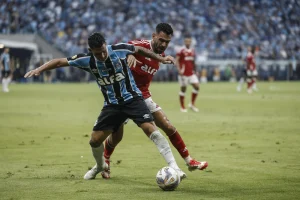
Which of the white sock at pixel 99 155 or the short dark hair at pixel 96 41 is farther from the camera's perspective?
the white sock at pixel 99 155

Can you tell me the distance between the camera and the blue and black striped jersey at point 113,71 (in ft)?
29.5

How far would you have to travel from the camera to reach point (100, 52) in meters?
8.73

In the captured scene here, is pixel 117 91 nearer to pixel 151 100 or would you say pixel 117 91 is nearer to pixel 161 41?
pixel 161 41

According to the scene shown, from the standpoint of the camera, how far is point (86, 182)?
918 centimetres

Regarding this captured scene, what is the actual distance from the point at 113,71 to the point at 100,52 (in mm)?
401

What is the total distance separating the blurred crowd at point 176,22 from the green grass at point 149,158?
106 feet

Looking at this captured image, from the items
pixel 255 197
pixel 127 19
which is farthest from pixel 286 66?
pixel 255 197

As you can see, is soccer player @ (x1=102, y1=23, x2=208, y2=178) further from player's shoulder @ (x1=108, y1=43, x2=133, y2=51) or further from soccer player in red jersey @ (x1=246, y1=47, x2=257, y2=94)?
soccer player in red jersey @ (x1=246, y1=47, x2=257, y2=94)

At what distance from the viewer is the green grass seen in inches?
330

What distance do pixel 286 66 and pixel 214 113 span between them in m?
37.3

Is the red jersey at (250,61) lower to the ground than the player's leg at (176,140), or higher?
lower

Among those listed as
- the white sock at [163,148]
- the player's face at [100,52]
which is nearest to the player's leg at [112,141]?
the white sock at [163,148]

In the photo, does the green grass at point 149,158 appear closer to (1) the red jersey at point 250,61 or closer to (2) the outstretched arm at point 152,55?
(2) the outstretched arm at point 152,55

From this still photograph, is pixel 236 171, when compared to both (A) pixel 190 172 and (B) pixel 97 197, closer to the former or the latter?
(A) pixel 190 172
